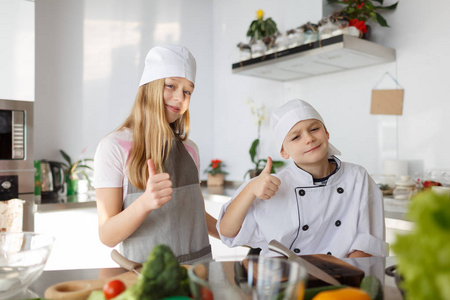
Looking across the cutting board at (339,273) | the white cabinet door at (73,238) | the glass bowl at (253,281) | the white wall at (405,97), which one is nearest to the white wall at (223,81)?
the white wall at (405,97)

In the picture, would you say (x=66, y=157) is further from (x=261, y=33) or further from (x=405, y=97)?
(x=405, y=97)

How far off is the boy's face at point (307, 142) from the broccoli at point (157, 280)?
28.2 inches

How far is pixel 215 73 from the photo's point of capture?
3580mm

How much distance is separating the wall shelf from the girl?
114 centimetres

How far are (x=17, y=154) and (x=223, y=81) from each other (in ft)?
6.19

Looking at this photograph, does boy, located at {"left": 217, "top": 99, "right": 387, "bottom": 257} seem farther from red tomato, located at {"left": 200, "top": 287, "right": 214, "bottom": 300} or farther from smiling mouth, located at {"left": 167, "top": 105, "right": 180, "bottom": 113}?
red tomato, located at {"left": 200, "top": 287, "right": 214, "bottom": 300}

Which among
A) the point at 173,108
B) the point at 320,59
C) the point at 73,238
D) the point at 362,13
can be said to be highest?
the point at 362,13

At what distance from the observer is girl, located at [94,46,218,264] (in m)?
1.06

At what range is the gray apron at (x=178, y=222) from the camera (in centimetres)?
107

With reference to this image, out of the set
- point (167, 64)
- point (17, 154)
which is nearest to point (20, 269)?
point (167, 64)

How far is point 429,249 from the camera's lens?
26 cm

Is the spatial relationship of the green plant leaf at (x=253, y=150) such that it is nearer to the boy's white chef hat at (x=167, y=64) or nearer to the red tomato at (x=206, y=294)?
the boy's white chef hat at (x=167, y=64)

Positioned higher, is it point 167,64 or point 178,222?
point 167,64

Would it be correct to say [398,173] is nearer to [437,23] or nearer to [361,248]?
[437,23]
